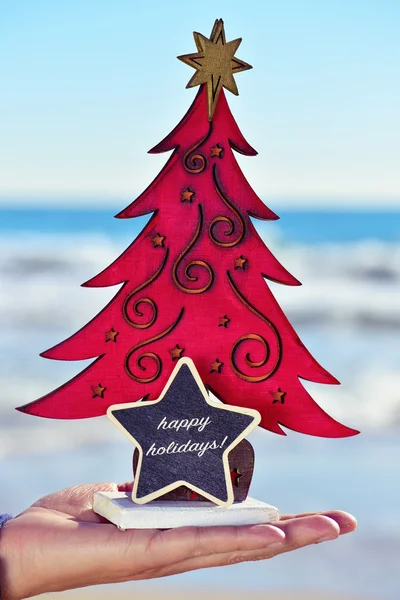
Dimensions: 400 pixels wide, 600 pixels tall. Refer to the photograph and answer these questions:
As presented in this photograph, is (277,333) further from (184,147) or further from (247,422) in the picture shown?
(184,147)

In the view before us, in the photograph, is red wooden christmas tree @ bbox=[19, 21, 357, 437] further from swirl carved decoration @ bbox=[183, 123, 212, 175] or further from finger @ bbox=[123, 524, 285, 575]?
finger @ bbox=[123, 524, 285, 575]

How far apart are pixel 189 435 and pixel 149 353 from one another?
0.17 metres

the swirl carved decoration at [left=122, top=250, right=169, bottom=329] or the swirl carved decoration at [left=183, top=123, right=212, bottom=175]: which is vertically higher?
the swirl carved decoration at [left=183, top=123, right=212, bottom=175]

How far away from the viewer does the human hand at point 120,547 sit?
1567 millimetres

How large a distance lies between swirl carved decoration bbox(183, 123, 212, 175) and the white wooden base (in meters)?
0.62

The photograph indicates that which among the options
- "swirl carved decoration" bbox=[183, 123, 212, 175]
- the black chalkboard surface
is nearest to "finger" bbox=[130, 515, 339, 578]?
the black chalkboard surface

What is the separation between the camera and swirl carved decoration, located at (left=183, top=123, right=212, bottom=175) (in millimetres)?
1761

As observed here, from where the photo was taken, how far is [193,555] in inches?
62.2

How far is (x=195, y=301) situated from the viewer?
1763 millimetres

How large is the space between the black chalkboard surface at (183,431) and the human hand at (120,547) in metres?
0.11

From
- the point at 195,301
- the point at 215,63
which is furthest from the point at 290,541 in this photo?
the point at 215,63

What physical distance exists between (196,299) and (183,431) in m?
0.25

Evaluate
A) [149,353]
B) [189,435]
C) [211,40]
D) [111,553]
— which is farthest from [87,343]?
[211,40]

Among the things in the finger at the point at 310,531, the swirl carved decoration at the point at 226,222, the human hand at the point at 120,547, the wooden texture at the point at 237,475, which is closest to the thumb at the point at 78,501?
the human hand at the point at 120,547
